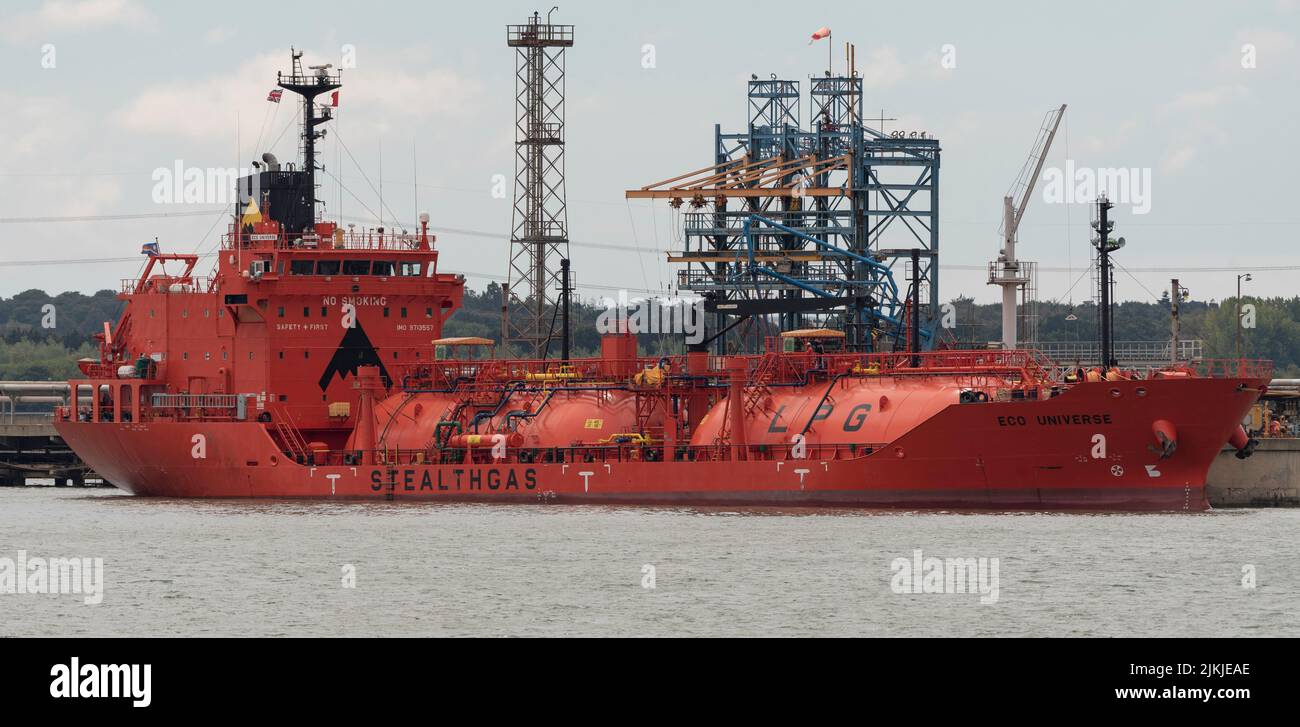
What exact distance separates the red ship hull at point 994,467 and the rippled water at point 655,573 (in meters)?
1.05

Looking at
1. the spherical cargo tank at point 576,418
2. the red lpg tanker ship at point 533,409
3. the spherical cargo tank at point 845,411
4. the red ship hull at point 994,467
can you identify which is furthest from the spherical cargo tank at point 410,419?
the spherical cargo tank at point 845,411

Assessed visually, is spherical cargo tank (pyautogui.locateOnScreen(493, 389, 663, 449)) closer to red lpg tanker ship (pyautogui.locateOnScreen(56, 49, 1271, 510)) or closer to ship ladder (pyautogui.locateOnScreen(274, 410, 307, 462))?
red lpg tanker ship (pyautogui.locateOnScreen(56, 49, 1271, 510))

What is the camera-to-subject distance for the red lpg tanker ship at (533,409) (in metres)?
54.2

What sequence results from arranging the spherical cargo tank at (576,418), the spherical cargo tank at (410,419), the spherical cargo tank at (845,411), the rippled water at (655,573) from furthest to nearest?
the spherical cargo tank at (410,419), the spherical cargo tank at (576,418), the spherical cargo tank at (845,411), the rippled water at (655,573)

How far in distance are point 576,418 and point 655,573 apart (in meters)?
20.6

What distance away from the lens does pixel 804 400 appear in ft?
195

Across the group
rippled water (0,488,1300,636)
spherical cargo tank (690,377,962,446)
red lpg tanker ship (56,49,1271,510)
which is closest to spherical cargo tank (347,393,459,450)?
red lpg tanker ship (56,49,1271,510)

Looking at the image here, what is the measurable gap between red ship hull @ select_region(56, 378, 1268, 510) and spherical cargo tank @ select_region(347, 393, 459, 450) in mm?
4120

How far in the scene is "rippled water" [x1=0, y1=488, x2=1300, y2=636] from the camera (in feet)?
122

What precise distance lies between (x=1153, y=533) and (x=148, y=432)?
36.8 metres

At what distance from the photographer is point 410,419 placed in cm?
6769

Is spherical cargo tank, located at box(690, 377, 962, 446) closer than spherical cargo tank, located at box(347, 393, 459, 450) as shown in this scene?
Yes

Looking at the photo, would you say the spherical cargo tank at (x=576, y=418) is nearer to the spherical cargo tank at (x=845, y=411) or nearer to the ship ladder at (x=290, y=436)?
the spherical cargo tank at (x=845, y=411)
